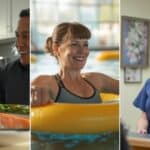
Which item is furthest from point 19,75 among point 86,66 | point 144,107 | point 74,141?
point 144,107

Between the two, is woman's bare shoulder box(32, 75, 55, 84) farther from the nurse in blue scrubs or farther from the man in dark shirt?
the nurse in blue scrubs

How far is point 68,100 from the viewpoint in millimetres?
1889

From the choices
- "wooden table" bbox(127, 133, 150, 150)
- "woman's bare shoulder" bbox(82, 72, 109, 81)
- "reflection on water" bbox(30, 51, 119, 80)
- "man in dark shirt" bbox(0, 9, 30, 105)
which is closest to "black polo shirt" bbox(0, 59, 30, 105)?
"man in dark shirt" bbox(0, 9, 30, 105)

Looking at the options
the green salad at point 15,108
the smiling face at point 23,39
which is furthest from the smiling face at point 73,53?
the green salad at point 15,108

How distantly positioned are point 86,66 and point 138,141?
60 centimetres

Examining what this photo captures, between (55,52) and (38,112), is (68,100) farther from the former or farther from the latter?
(55,52)

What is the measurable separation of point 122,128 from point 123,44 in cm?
56

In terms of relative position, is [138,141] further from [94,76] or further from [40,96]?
[40,96]

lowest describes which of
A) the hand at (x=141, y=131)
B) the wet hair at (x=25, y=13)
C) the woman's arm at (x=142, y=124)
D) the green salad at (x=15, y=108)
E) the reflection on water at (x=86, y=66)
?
the hand at (x=141, y=131)

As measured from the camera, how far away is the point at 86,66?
1912mm

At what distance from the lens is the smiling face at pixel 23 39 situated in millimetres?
1949

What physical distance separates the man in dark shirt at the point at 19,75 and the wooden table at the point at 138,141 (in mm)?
733

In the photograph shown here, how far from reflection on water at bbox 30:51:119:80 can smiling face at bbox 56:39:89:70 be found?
4cm

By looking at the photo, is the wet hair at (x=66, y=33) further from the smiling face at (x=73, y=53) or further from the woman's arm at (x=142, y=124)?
the woman's arm at (x=142, y=124)
